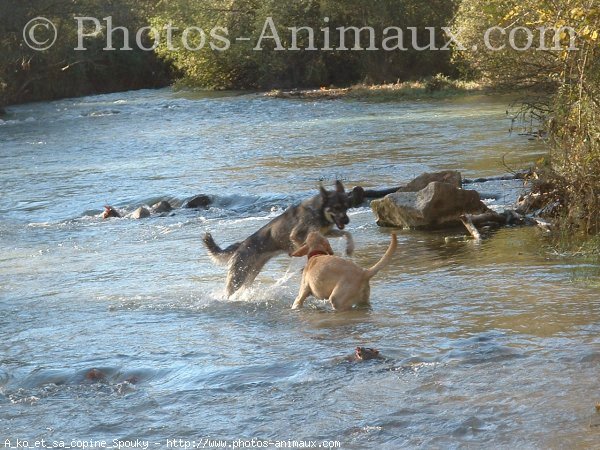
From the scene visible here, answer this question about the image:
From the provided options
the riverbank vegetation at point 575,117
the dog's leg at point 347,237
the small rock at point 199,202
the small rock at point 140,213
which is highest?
the riverbank vegetation at point 575,117

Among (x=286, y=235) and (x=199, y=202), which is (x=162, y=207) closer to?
(x=199, y=202)

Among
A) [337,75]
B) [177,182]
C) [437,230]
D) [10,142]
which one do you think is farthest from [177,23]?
[437,230]

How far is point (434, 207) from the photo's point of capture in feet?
43.3

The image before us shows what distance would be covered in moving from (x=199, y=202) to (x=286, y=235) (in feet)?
21.7

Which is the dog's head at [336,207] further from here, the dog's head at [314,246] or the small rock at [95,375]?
the small rock at [95,375]

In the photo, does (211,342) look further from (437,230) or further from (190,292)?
(437,230)

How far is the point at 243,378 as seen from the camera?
24.2 ft

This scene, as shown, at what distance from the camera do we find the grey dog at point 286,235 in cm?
1046

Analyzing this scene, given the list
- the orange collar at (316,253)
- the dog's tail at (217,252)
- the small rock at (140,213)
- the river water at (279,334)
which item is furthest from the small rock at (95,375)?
the small rock at (140,213)

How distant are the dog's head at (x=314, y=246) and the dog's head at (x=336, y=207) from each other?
1.84ft

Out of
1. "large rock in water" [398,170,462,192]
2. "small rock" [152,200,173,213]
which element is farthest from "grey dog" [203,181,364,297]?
"small rock" [152,200,173,213]

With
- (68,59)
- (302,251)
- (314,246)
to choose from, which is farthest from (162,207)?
(68,59)

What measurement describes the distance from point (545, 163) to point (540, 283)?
11.6 feet

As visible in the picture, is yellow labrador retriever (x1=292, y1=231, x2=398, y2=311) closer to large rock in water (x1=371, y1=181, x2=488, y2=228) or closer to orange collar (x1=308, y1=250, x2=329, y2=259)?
orange collar (x1=308, y1=250, x2=329, y2=259)
